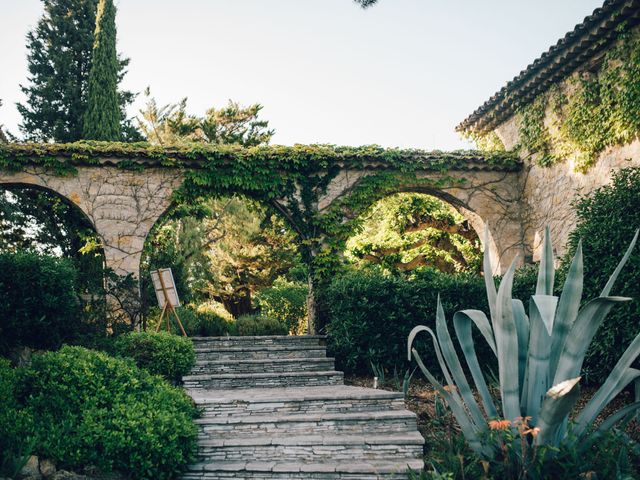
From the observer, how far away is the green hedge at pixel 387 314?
7.45 metres

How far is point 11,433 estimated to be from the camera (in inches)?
151

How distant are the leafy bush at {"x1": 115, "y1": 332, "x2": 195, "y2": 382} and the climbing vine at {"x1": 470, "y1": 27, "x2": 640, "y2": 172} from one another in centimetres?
723

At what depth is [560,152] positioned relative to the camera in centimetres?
934

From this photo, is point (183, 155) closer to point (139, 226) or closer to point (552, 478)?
point (139, 226)

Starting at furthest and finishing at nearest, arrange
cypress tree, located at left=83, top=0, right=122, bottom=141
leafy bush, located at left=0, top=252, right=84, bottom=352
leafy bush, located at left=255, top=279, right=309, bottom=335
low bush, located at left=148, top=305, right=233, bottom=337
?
cypress tree, located at left=83, top=0, right=122, bottom=141 → leafy bush, located at left=255, top=279, right=309, bottom=335 → low bush, located at left=148, top=305, right=233, bottom=337 → leafy bush, located at left=0, top=252, right=84, bottom=352

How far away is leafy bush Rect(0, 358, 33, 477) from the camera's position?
3572mm

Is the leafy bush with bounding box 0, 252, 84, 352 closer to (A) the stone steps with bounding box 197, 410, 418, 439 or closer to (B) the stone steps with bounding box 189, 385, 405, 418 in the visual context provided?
(B) the stone steps with bounding box 189, 385, 405, 418

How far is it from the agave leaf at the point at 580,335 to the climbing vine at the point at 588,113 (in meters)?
5.72

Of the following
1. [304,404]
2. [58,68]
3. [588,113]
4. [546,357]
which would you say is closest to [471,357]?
[546,357]

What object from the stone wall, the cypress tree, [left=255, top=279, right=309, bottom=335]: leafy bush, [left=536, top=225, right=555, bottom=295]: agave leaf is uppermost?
the cypress tree

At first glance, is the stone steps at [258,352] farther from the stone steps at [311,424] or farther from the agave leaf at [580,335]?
the agave leaf at [580,335]

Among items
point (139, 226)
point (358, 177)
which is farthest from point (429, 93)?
point (139, 226)

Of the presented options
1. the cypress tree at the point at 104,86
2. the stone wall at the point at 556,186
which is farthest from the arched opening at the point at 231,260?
the stone wall at the point at 556,186

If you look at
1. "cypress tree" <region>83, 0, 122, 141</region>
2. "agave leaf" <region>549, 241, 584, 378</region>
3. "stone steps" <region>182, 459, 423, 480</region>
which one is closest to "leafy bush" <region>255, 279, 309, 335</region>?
"cypress tree" <region>83, 0, 122, 141</region>
